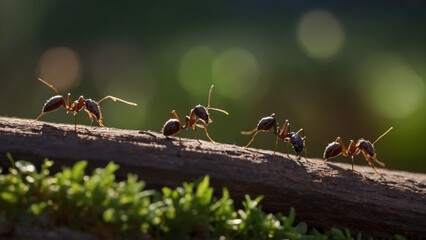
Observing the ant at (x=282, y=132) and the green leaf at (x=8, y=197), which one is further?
the ant at (x=282, y=132)

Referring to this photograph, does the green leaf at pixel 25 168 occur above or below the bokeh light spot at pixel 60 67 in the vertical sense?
below

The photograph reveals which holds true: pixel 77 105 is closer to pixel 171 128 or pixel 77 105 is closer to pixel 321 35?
pixel 171 128

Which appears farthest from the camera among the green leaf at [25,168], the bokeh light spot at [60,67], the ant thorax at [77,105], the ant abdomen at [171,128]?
the bokeh light spot at [60,67]

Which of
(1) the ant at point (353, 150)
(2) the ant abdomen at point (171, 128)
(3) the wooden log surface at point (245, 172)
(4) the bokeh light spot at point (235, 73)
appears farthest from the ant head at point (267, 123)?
(4) the bokeh light spot at point (235, 73)

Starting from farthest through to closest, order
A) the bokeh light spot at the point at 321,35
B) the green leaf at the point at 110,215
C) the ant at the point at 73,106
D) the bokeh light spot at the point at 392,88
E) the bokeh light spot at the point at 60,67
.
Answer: the bokeh light spot at the point at 60,67
the bokeh light spot at the point at 321,35
the bokeh light spot at the point at 392,88
the ant at the point at 73,106
the green leaf at the point at 110,215

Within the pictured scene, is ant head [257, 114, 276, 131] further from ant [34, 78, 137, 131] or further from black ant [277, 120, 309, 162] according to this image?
ant [34, 78, 137, 131]

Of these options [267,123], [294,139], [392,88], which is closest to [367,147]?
[294,139]

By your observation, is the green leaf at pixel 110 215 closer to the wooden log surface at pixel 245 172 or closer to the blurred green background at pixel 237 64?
the wooden log surface at pixel 245 172

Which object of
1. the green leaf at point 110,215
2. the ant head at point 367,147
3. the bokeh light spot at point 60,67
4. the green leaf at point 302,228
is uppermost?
the bokeh light spot at point 60,67

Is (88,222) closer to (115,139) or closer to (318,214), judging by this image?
(115,139)
